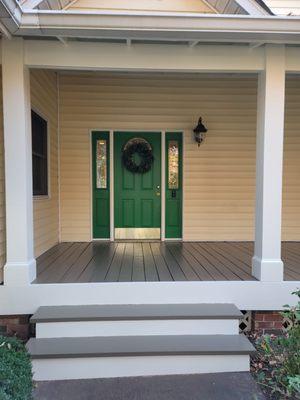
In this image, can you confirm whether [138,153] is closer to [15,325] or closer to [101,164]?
[101,164]

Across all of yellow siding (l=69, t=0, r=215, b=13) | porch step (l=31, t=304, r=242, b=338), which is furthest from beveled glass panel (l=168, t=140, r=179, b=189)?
porch step (l=31, t=304, r=242, b=338)

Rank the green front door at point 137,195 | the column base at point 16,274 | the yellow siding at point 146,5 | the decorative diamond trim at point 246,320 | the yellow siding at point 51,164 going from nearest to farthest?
the column base at point 16,274 < the decorative diamond trim at point 246,320 < the yellow siding at point 146,5 < the yellow siding at point 51,164 < the green front door at point 137,195

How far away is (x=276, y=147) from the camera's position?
119 inches

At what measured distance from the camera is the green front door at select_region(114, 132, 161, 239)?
17.0ft

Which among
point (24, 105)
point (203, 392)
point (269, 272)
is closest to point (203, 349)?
point (203, 392)

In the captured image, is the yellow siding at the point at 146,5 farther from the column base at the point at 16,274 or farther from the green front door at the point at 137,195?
the column base at the point at 16,274

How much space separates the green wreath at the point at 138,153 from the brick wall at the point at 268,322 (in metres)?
2.92

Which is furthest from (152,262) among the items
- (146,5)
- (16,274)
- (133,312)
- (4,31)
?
(146,5)

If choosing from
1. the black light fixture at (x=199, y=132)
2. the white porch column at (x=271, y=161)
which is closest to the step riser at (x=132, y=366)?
the white porch column at (x=271, y=161)

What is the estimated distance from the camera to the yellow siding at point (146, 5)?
146 inches

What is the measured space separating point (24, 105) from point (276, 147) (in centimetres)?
245

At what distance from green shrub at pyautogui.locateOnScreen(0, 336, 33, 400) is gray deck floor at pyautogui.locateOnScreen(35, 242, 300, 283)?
71cm

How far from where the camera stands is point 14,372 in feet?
6.91

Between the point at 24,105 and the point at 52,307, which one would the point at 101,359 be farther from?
the point at 24,105
